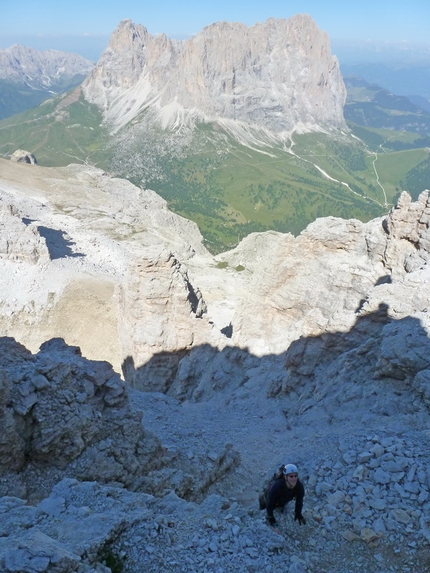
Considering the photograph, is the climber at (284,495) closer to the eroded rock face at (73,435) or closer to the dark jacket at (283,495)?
the dark jacket at (283,495)

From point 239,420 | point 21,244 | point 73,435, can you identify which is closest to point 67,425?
point 73,435

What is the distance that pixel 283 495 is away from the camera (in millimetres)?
13711

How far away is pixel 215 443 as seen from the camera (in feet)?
76.2

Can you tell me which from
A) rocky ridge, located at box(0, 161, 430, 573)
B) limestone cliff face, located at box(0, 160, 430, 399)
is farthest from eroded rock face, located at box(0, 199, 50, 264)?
rocky ridge, located at box(0, 161, 430, 573)

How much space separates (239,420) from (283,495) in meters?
14.4

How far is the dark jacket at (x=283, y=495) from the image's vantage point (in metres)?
13.5

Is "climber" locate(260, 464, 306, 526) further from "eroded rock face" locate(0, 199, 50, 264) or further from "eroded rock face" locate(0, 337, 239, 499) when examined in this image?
"eroded rock face" locate(0, 199, 50, 264)

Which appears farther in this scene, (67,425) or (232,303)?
(232,303)

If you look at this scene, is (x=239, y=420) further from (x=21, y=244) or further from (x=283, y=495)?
(x=21, y=244)

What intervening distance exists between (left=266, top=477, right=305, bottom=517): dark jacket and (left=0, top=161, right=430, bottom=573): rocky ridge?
1.94ft

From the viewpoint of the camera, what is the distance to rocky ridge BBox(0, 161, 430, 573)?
41.9 ft

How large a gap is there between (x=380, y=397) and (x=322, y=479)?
7.30 m

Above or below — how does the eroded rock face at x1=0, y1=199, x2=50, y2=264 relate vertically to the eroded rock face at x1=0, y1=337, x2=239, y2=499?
below

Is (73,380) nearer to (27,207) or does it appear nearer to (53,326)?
(53,326)
